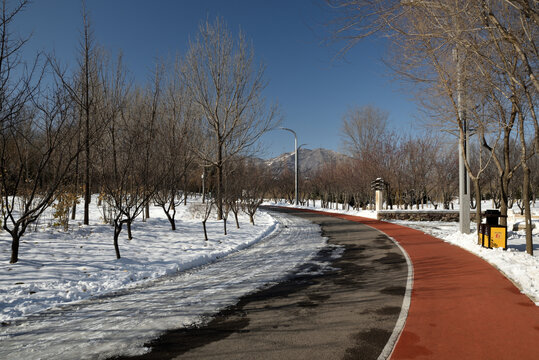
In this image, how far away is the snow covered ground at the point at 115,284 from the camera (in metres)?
4.04

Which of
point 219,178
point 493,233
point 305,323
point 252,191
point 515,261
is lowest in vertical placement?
point 305,323

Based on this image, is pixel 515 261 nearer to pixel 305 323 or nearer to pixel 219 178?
pixel 305 323

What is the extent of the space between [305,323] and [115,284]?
13.5ft

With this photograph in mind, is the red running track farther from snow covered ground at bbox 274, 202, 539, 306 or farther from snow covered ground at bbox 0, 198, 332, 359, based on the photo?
snow covered ground at bbox 0, 198, 332, 359

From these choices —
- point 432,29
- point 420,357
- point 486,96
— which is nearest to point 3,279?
point 420,357

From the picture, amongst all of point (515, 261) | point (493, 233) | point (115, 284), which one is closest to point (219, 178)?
point (115, 284)

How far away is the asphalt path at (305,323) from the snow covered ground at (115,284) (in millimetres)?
391

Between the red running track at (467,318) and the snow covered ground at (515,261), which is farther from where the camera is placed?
the snow covered ground at (515,261)

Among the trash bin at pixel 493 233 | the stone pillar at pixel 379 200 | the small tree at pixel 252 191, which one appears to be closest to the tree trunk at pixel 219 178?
the small tree at pixel 252 191

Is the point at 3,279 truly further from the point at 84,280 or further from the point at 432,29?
the point at 432,29

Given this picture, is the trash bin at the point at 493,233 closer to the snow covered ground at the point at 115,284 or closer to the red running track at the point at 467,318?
the red running track at the point at 467,318

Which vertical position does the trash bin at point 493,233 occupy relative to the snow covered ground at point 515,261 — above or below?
above

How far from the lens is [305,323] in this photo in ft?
14.8

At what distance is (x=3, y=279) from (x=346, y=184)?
112 feet
